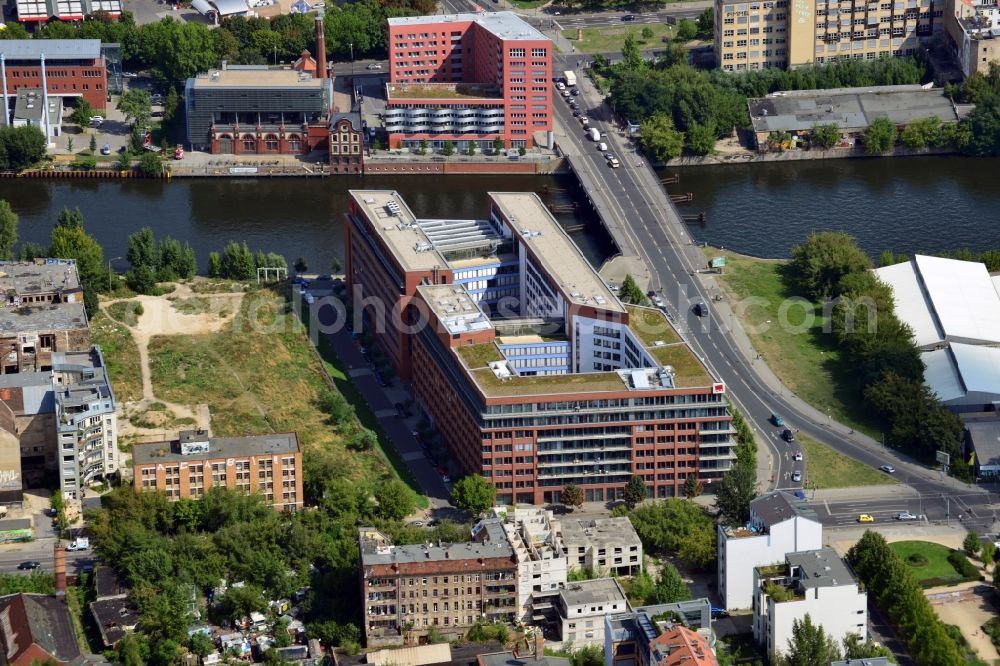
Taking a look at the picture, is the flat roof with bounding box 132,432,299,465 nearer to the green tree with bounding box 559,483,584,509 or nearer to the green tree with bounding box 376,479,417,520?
the green tree with bounding box 376,479,417,520

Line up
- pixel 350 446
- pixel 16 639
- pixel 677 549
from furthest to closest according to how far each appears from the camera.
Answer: pixel 350 446, pixel 677 549, pixel 16 639

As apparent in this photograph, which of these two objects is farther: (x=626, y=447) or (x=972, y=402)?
(x=972, y=402)

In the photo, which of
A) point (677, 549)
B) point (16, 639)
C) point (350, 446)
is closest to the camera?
point (16, 639)

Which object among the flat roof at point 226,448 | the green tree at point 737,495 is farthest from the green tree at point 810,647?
the flat roof at point 226,448

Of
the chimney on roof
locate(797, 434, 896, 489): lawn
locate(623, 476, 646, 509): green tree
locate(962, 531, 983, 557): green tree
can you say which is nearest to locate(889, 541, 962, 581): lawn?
locate(962, 531, 983, 557): green tree

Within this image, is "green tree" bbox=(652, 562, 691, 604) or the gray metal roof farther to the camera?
the gray metal roof

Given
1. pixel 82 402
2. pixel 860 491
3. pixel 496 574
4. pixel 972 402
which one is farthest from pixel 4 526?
pixel 972 402

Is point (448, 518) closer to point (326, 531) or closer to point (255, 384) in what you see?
point (326, 531)
